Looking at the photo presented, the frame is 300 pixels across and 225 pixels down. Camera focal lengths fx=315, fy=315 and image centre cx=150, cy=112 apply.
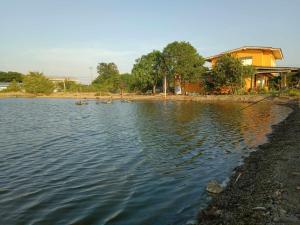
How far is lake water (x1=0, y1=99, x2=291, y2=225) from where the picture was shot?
8828mm

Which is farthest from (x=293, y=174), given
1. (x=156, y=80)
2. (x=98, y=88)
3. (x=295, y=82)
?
(x=98, y=88)

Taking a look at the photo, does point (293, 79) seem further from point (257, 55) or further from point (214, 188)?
point (214, 188)

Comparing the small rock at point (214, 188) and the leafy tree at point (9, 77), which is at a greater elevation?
the leafy tree at point (9, 77)

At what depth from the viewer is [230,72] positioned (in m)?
56.6

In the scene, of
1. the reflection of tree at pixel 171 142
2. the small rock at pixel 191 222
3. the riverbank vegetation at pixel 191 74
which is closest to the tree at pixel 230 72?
the riverbank vegetation at pixel 191 74

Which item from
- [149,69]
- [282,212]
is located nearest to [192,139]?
[282,212]

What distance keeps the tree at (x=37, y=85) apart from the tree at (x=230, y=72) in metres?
60.7

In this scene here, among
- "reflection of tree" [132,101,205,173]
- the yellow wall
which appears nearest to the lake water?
"reflection of tree" [132,101,205,173]

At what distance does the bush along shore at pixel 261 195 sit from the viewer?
300 inches

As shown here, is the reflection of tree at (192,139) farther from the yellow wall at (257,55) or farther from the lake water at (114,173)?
the yellow wall at (257,55)

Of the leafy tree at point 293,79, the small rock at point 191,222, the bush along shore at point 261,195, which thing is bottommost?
the small rock at point 191,222

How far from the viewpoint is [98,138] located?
21266mm

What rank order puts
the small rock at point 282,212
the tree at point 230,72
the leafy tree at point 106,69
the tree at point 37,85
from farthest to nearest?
the leafy tree at point 106,69, the tree at point 37,85, the tree at point 230,72, the small rock at point 282,212

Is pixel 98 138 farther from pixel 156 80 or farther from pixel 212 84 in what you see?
pixel 156 80
